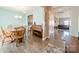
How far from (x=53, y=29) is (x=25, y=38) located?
49 centimetres

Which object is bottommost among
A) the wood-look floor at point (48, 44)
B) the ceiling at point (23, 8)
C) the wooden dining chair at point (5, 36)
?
the wood-look floor at point (48, 44)

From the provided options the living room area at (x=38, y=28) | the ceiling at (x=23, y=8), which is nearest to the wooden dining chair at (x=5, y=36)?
the living room area at (x=38, y=28)

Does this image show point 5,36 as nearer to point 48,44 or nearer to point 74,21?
point 48,44

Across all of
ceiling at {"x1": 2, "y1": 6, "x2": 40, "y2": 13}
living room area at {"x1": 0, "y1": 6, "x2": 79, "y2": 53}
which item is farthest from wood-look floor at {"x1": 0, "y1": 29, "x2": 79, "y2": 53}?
ceiling at {"x1": 2, "y1": 6, "x2": 40, "y2": 13}

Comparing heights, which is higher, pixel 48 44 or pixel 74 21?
pixel 74 21

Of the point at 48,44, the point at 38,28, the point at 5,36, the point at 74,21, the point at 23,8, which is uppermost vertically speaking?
the point at 23,8

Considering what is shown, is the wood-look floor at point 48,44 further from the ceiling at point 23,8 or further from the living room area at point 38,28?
the ceiling at point 23,8

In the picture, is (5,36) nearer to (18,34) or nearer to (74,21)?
(18,34)

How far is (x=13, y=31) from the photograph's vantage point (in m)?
2.28

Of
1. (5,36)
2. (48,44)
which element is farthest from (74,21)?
(5,36)

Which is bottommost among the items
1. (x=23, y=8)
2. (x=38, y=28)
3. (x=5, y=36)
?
(x=5, y=36)

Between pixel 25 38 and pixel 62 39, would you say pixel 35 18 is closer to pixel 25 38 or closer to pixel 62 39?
pixel 25 38

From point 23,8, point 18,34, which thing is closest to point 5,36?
point 18,34
